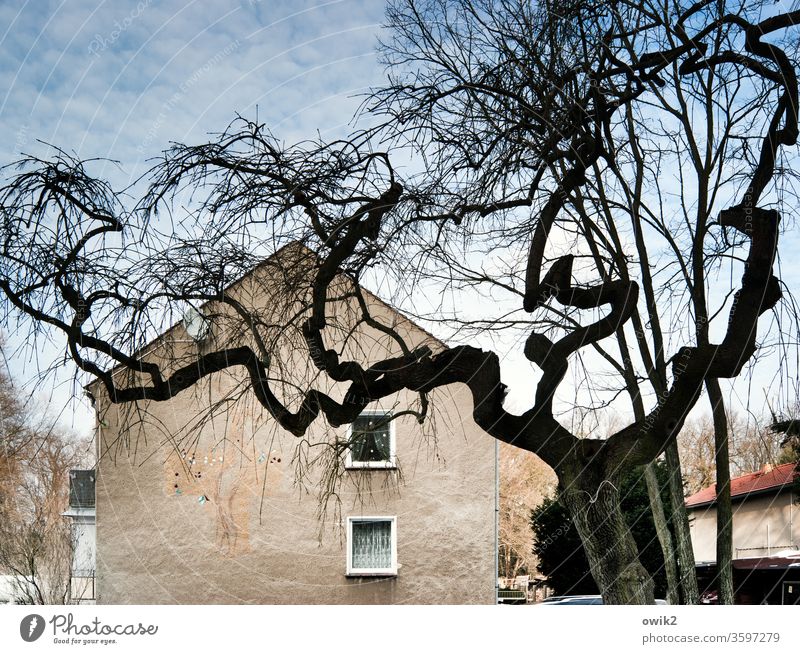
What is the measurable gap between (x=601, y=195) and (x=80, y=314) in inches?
109

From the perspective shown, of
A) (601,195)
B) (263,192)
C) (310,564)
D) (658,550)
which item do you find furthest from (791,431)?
(310,564)

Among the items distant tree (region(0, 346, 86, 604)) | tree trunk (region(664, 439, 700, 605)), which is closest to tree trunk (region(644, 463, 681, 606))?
tree trunk (region(664, 439, 700, 605))

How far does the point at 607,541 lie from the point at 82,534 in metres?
7.09

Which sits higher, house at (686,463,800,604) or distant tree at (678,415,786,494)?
distant tree at (678,415,786,494)

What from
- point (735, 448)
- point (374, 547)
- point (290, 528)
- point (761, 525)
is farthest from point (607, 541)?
point (290, 528)

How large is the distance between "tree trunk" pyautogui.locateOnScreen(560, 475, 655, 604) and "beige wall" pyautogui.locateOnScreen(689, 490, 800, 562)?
10.3 feet

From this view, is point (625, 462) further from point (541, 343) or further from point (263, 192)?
point (263, 192)

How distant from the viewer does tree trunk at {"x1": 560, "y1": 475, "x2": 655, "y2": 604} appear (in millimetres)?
3830

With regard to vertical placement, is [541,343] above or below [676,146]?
below

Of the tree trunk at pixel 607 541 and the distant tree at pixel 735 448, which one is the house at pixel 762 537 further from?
the tree trunk at pixel 607 541

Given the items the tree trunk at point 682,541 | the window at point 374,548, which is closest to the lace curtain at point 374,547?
the window at point 374,548

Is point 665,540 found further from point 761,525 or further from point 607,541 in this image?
point 761,525

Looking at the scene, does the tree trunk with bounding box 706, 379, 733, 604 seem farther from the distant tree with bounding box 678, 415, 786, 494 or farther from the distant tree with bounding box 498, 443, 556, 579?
the distant tree with bounding box 498, 443, 556, 579

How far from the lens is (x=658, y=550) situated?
8.51 metres
